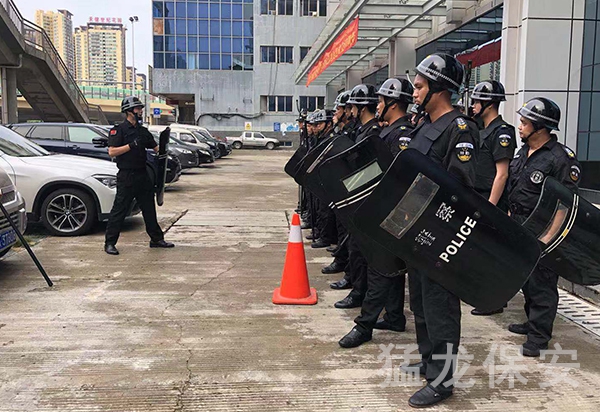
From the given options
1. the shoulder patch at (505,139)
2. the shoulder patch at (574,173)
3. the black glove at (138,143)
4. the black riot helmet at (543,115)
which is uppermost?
the black riot helmet at (543,115)

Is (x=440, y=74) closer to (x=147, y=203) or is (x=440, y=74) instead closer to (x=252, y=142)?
(x=147, y=203)

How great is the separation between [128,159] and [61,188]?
167 cm

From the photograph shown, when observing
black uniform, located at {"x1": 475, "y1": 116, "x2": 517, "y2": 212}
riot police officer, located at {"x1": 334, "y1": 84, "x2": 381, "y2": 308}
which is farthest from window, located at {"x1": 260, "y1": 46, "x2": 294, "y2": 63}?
black uniform, located at {"x1": 475, "y1": 116, "x2": 517, "y2": 212}

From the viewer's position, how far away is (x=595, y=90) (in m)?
9.78

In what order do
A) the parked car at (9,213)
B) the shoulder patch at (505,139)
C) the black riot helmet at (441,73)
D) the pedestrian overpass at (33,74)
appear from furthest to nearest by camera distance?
1. the pedestrian overpass at (33,74)
2. the parked car at (9,213)
3. the shoulder patch at (505,139)
4. the black riot helmet at (441,73)

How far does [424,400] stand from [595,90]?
28.6ft

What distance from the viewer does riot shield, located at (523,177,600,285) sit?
367 cm

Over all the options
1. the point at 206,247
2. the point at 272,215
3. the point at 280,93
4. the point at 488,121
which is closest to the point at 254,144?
the point at 280,93

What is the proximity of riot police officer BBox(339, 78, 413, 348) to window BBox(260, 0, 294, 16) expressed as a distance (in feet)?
156

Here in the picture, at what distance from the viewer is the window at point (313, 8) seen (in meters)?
48.4

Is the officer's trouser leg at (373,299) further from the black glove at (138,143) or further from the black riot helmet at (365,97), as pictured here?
the black glove at (138,143)

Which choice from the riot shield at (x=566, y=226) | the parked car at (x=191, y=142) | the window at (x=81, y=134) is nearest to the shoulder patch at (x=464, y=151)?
the riot shield at (x=566, y=226)

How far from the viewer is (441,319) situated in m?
3.11

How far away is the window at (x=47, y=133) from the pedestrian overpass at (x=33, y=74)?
35.7 feet
